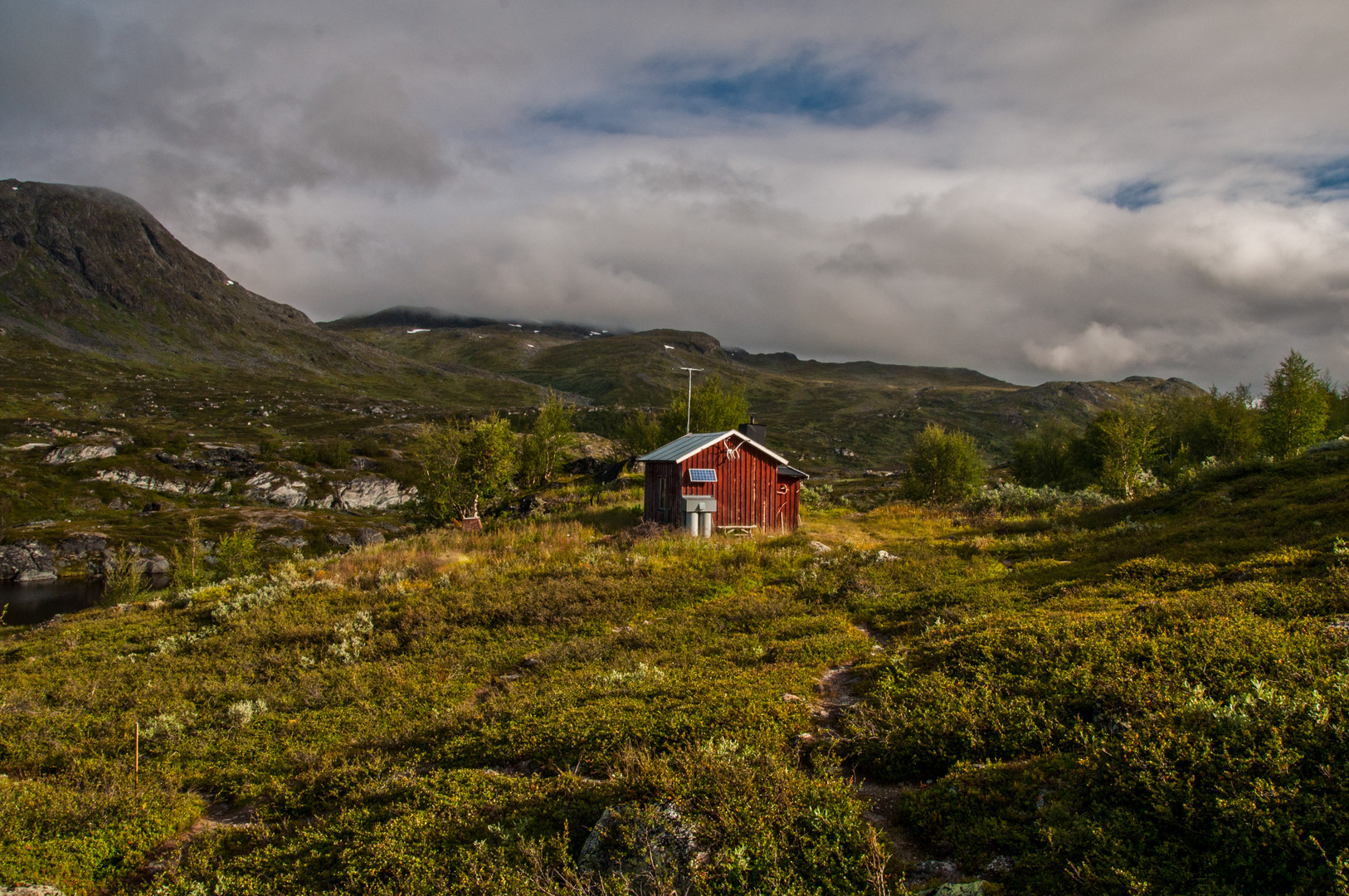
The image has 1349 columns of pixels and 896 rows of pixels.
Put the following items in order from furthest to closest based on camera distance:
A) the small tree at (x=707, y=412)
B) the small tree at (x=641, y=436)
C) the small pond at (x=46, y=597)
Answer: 1. the small tree at (x=641, y=436)
2. the small tree at (x=707, y=412)
3. the small pond at (x=46, y=597)

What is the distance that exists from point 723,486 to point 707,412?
2443cm

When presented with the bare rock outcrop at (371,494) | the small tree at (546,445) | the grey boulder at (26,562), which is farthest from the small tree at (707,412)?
the grey boulder at (26,562)

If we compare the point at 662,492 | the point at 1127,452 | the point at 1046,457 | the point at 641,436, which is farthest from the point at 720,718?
the point at 1046,457

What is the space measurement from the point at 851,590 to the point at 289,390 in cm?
21286

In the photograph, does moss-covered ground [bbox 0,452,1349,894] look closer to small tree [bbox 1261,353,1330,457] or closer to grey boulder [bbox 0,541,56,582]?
small tree [bbox 1261,353,1330,457]

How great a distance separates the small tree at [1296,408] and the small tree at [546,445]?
48.5m

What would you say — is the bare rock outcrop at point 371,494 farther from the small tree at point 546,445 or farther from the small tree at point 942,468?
the small tree at point 942,468

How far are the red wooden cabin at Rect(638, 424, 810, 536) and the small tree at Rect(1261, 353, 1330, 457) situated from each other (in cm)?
3372

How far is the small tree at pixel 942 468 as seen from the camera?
159 ft

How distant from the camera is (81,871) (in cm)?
619

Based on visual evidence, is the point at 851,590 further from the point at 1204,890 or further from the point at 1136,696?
the point at 1204,890

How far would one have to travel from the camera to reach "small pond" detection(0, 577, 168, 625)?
50688mm

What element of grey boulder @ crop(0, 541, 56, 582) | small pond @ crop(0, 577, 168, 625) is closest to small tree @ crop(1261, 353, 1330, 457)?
small pond @ crop(0, 577, 168, 625)

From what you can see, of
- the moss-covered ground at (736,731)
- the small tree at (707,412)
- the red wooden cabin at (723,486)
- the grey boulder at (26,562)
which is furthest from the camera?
the grey boulder at (26,562)
